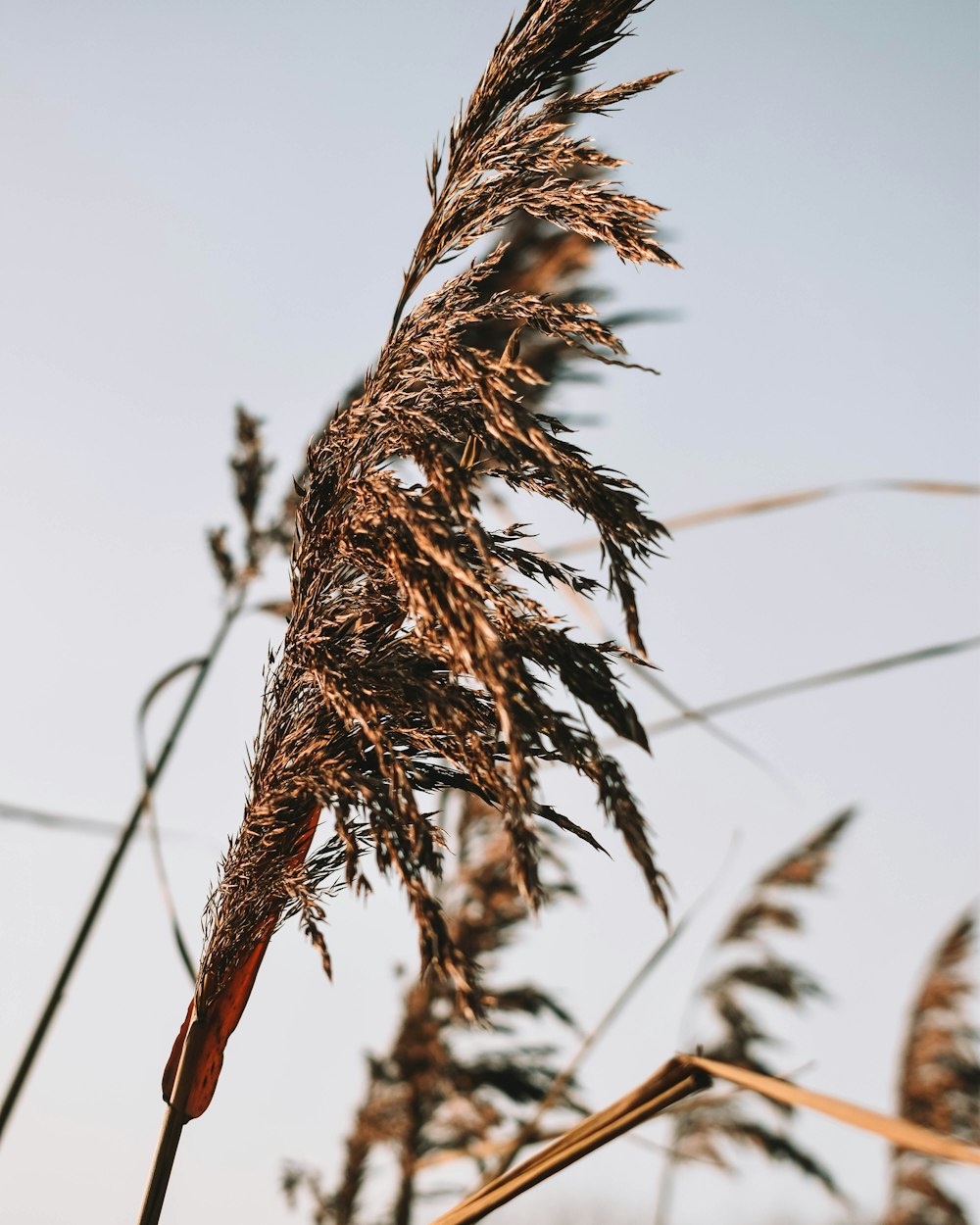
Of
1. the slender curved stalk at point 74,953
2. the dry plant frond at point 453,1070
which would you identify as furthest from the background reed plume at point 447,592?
the dry plant frond at point 453,1070

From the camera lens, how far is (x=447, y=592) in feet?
4.32

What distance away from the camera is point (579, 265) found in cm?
325

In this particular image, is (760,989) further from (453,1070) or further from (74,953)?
(74,953)

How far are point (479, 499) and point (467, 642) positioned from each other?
31cm

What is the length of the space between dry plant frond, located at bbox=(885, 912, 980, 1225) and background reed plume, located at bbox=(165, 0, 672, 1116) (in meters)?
9.99

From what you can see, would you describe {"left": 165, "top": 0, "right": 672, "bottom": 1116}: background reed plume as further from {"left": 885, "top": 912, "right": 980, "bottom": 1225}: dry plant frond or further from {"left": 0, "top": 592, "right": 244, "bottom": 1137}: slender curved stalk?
{"left": 885, "top": 912, "right": 980, "bottom": 1225}: dry plant frond

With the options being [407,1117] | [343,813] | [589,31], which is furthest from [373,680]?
[407,1117]

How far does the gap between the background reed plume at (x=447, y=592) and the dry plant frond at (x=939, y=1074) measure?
9986 mm

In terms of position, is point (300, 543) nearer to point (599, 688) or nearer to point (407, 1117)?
point (599, 688)

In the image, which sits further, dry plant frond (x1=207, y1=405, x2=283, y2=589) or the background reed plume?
dry plant frond (x1=207, y1=405, x2=283, y2=589)

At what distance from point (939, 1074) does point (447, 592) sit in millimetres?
10896

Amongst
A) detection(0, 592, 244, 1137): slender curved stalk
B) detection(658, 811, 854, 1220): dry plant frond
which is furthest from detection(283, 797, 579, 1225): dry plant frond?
detection(0, 592, 244, 1137): slender curved stalk

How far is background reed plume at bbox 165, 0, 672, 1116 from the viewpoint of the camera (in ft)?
4.30

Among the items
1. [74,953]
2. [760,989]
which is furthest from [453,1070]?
[74,953]
